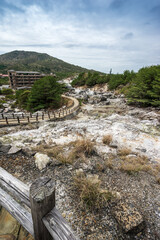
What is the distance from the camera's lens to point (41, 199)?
116 centimetres

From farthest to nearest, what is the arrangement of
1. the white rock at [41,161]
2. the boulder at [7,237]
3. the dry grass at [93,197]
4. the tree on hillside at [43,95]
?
the tree on hillside at [43,95], the white rock at [41,161], the dry grass at [93,197], the boulder at [7,237]

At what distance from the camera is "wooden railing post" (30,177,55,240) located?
1.19 m

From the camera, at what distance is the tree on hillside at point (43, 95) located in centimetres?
2202

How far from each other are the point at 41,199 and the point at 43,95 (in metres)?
23.3

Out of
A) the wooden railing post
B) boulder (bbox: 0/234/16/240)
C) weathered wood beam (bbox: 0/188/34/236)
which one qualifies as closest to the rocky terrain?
boulder (bbox: 0/234/16/240)

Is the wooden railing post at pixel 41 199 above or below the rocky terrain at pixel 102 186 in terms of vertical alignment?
above

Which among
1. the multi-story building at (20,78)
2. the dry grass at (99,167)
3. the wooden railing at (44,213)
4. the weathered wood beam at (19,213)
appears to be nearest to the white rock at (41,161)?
the dry grass at (99,167)

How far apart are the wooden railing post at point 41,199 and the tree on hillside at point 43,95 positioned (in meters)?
22.3

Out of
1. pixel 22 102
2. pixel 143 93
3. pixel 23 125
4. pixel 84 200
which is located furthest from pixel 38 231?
pixel 22 102

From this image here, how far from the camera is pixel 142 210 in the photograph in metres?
2.92

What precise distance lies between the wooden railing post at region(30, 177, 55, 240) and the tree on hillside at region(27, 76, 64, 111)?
2226 cm

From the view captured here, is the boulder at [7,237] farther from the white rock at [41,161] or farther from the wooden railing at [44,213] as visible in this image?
the white rock at [41,161]

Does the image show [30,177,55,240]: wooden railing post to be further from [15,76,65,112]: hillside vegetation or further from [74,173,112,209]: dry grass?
[15,76,65,112]: hillside vegetation

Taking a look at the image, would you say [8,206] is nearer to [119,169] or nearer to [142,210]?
[142,210]
